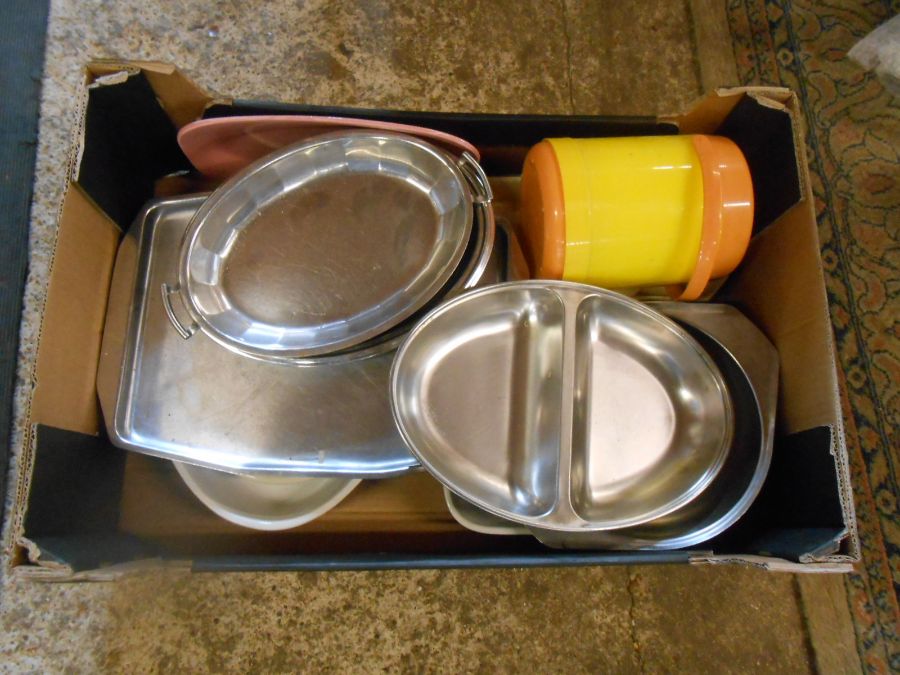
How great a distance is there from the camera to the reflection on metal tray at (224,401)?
797 mm

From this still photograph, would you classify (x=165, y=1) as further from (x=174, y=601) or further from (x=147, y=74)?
(x=174, y=601)

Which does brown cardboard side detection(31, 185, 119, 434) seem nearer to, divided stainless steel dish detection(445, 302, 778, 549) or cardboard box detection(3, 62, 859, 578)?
cardboard box detection(3, 62, 859, 578)

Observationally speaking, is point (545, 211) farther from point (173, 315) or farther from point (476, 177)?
point (173, 315)

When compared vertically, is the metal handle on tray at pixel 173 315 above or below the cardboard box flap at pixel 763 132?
below

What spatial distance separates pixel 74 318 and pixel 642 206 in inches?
27.3

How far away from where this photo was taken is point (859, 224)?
1.16m

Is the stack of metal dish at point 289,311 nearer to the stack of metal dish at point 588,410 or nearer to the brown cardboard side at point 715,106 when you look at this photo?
the stack of metal dish at point 588,410

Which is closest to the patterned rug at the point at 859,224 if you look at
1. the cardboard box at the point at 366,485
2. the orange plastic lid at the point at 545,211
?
the cardboard box at the point at 366,485

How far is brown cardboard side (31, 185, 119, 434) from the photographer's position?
0.74 metres

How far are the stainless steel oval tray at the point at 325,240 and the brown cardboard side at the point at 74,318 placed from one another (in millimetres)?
132

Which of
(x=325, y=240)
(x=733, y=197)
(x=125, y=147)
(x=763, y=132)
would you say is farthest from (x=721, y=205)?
(x=125, y=147)

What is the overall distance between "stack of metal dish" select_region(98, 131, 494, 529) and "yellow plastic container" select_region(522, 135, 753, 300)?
0.09 meters

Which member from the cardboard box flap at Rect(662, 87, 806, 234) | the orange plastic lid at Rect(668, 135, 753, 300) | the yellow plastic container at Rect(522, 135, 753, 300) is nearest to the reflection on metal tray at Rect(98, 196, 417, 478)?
the yellow plastic container at Rect(522, 135, 753, 300)

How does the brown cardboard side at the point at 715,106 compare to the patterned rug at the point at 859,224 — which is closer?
the brown cardboard side at the point at 715,106
